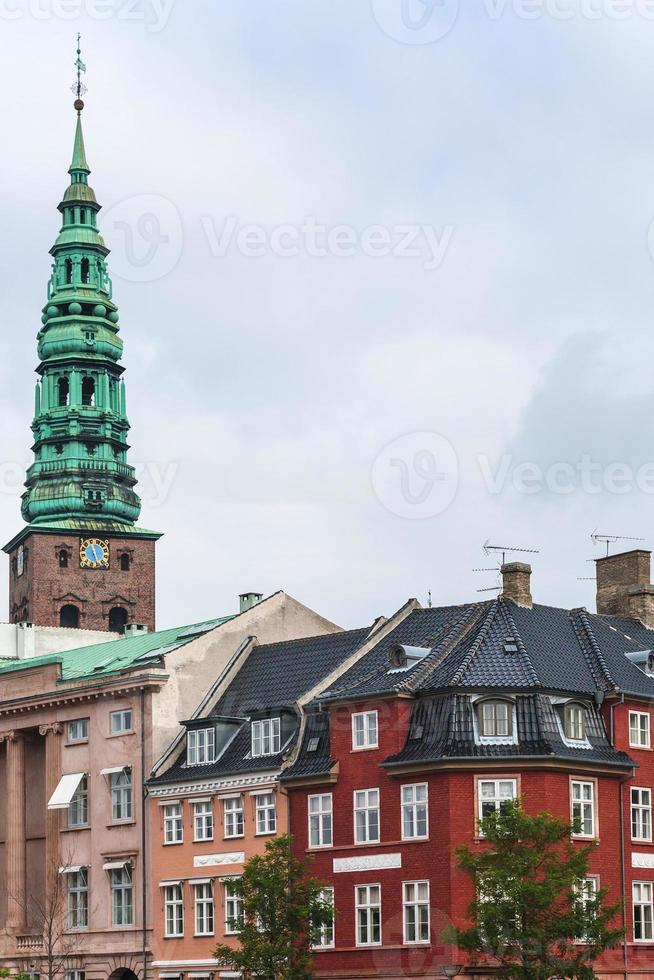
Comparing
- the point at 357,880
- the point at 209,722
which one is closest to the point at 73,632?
the point at 209,722

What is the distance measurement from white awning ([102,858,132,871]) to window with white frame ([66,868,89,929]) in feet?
6.97

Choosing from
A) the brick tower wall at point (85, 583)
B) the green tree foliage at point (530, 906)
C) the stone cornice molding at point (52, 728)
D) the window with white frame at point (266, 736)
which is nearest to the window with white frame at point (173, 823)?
the window with white frame at point (266, 736)

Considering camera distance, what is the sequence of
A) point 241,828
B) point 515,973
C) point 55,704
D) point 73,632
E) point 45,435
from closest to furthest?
1. point 515,973
2. point 241,828
3. point 55,704
4. point 73,632
5. point 45,435

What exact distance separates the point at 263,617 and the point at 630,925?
2524 cm

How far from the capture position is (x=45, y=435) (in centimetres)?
15612

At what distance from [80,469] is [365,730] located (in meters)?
73.1

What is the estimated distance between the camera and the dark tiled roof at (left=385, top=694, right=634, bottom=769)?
82.4 m

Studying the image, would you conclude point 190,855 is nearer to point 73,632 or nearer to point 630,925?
point 630,925

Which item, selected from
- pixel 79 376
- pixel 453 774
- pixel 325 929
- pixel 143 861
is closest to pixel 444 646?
pixel 453 774

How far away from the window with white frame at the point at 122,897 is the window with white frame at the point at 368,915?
13883mm

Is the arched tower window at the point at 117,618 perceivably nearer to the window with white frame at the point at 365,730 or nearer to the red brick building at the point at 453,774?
the red brick building at the point at 453,774

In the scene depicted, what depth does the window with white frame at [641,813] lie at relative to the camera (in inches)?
3398

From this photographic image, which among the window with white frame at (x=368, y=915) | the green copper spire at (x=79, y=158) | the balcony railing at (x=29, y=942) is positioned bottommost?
the balcony railing at (x=29, y=942)

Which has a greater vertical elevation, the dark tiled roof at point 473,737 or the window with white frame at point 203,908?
the dark tiled roof at point 473,737
